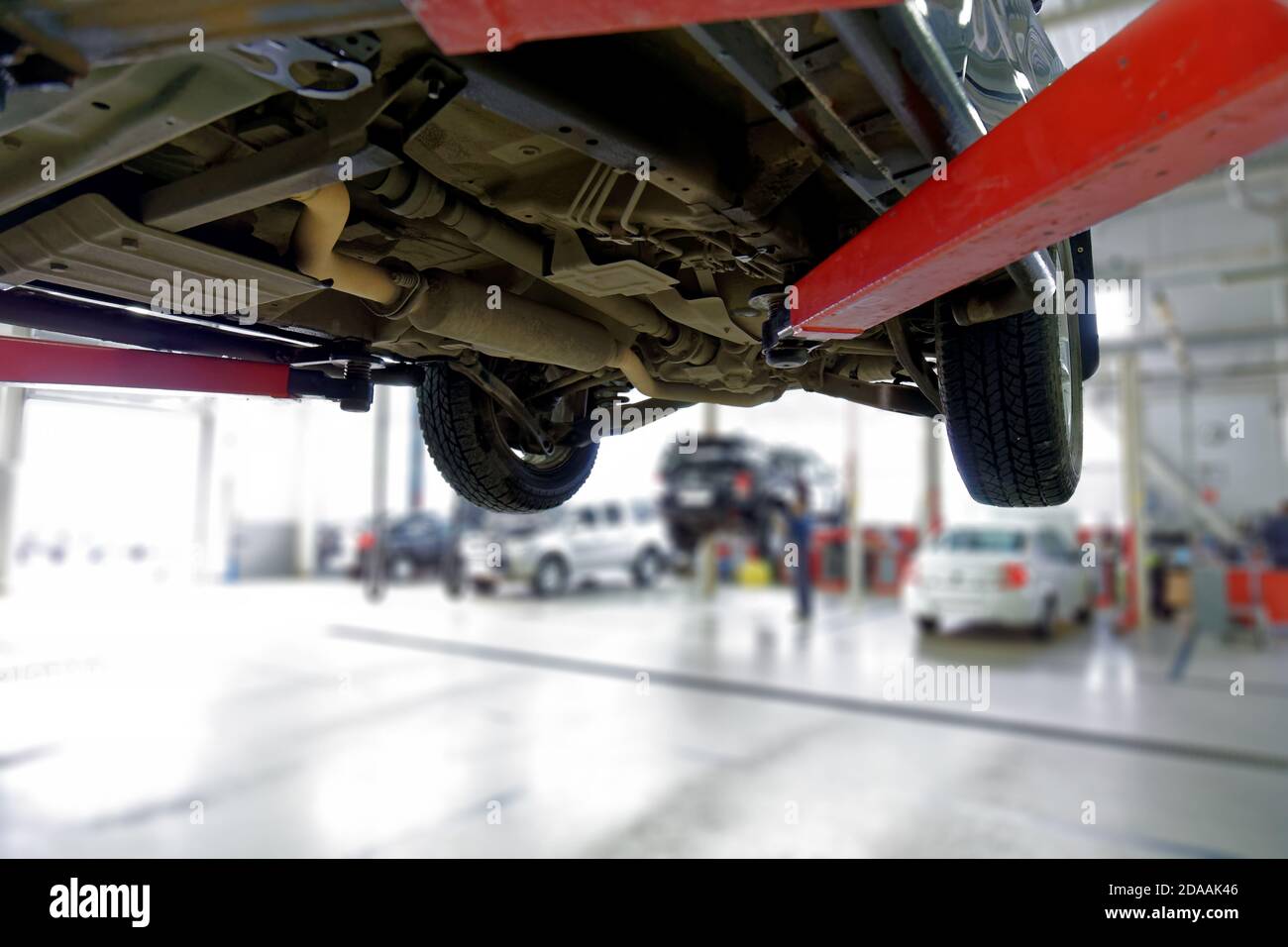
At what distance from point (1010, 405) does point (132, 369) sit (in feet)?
5.89

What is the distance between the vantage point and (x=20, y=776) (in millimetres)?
3322

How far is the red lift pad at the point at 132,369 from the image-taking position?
5.00 ft

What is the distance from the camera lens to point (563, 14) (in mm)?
666

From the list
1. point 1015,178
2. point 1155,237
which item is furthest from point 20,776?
point 1155,237

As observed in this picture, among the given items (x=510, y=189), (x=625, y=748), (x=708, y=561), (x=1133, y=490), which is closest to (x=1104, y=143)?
(x=510, y=189)

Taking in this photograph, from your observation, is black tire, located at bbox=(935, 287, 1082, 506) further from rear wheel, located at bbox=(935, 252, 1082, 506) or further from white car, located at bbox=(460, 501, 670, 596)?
white car, located at bbox=(460, 501, 670, 596)

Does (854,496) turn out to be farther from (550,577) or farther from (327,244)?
(327,244)

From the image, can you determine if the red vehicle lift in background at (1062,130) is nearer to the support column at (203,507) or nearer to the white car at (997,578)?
the white car at (997,578)

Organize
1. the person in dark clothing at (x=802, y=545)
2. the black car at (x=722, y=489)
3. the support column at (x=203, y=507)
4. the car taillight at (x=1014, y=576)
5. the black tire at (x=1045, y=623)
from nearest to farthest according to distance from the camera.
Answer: the car taillight at (x=1014, y=576), the black tire at (x=1045, y=623), the person in dark clothing at (x=802, y=545), the black car at (x=722, y=489), the support column at (x=203, y=507)

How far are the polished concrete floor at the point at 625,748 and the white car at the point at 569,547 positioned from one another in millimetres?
3004

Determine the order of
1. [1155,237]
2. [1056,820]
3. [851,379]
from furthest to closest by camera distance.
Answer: [1155,237], [1056,820], [851,379]

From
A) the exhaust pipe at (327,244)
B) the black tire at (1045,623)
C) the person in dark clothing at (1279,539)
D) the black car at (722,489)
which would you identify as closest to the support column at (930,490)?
the black car at (722,489)
